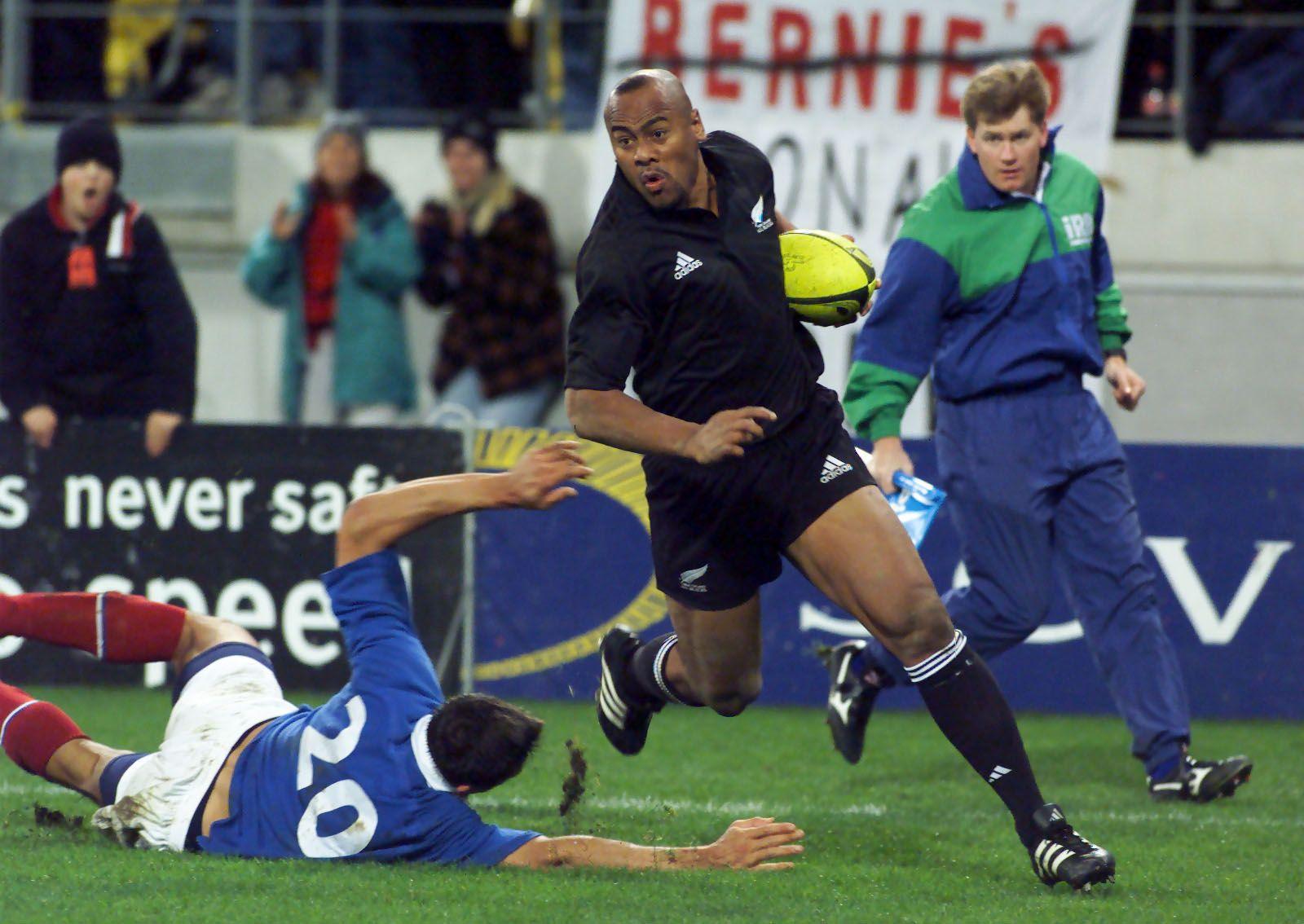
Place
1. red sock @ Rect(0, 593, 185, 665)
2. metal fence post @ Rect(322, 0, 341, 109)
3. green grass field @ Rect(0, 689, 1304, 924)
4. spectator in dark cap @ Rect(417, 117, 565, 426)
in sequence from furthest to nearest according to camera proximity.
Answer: metal fence post @ Rect(322, 0, 341, 109), spectator in dark cap @ Rect(417, 117, 565, 426), red sock @ Rect(0, 593, 185, 665), green grass field @ Rect(0, 689, 1304, 924)

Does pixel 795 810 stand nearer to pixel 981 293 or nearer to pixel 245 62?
pixel 981 293

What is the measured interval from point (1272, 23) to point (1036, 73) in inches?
210

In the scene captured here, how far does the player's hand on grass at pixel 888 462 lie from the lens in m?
6.19

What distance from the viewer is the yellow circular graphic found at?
8297mm

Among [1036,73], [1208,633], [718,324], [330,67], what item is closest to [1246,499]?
[1208,633]

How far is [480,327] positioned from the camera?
10.2 meters

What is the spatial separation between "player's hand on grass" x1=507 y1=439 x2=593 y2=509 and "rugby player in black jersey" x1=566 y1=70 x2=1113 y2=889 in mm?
201

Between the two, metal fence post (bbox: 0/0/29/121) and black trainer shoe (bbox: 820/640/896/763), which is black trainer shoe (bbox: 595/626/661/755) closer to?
black trainer shoe (bbox: 820/640/896/763)

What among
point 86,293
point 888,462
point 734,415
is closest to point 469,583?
point 86,293

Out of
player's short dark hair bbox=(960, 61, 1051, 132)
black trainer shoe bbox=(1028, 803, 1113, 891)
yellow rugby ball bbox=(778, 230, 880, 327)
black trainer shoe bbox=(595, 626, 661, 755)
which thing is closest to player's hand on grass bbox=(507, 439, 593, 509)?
yellow rugby ball bbox=(778, 230, 880, 327)

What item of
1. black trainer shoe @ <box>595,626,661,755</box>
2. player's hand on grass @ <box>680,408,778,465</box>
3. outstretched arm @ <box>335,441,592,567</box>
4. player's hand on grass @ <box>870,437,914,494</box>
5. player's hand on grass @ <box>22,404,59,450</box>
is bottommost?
black trainer shoe @ <box>595,626,661,755</box>

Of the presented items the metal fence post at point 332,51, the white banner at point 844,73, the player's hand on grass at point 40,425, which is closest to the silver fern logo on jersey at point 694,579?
the player's hand on grass at point 40,425

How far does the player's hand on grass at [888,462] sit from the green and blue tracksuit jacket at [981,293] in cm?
4

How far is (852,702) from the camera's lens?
21.7ft
